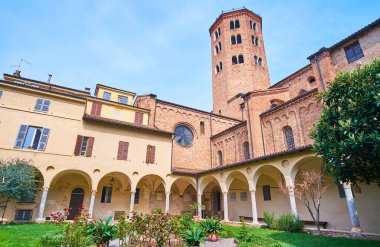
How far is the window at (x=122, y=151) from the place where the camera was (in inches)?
655

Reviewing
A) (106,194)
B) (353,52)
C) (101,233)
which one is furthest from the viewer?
(106,194)

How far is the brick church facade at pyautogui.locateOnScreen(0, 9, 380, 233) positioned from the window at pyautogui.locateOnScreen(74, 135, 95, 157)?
0.07 meters

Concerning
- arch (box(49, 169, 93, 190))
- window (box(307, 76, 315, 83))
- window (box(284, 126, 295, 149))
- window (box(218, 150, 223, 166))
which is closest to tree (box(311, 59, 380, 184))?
window (box(284, 126, 295, 149))

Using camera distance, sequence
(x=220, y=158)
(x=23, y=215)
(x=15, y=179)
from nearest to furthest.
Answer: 1. (x=15, y=179)
2. (x=23, y=215)
3. (x=220, y=158)

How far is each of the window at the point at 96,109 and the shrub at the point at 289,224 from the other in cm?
1582

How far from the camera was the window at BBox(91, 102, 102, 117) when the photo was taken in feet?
60.0

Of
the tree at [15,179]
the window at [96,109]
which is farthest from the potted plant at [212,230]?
the window at [96,109]

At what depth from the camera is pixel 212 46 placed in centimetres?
3600

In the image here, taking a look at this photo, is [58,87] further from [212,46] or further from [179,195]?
[212,46]

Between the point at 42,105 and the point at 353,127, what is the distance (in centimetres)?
1780

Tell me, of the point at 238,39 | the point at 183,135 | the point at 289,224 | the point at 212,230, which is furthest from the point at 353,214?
the point at 238,39

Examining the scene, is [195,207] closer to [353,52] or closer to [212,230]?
[212,230]

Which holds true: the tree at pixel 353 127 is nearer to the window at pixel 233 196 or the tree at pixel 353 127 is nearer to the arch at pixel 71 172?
the window at pixel 233 196

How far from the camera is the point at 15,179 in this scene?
11766mm
